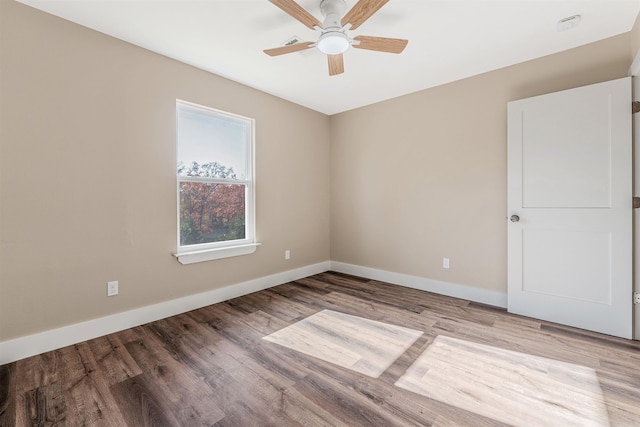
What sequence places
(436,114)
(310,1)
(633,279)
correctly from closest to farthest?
(310,1) < (633,279) < (436,114)

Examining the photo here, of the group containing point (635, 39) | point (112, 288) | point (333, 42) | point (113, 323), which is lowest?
point (113, 323)

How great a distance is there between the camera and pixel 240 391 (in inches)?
65.9

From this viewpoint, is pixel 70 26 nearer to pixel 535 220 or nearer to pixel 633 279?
pixel 535 220

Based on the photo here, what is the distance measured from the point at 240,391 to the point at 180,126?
98.8 inches

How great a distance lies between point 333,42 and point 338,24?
12 centimetres

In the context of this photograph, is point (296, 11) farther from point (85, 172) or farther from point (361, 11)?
point (85, 172)

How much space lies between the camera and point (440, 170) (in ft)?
11.1

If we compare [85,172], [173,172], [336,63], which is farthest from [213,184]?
[336,63]

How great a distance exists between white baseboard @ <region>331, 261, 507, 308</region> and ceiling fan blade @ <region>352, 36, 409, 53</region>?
8.56 ft

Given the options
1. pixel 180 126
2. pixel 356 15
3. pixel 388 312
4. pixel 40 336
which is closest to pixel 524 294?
pixel 388 312

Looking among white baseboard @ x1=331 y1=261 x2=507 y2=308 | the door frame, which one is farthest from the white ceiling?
white baseboard @ x1=331 y1=261 x2=507 y2=308

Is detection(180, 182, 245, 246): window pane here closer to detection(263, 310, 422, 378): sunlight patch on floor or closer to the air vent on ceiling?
detection(263, 310, 422, 378): sunlight patch on floor

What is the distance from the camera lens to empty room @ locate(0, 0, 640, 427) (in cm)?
170

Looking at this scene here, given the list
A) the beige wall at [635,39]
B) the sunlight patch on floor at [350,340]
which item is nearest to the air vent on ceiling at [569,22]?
the beige wall at [635,39]
